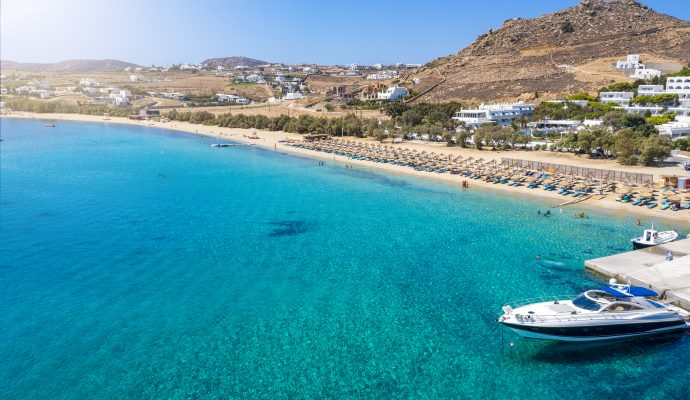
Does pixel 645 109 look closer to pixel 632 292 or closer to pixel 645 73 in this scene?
pixel 645 73

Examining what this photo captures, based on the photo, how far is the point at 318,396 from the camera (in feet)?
49.0

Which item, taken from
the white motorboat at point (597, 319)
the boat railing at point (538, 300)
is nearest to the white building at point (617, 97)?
the boat railing at point (538, 300)

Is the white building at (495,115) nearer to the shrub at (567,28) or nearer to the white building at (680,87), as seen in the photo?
the white building at (680,87)

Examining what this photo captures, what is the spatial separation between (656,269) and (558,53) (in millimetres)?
95315

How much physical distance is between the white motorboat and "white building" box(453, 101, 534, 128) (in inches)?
2042

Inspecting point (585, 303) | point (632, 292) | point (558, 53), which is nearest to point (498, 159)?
point (632, 292)

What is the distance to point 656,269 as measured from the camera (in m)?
21.7

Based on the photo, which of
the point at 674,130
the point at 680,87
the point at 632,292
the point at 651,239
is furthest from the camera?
the point at 680,87

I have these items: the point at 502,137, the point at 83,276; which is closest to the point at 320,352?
the point at 83,276

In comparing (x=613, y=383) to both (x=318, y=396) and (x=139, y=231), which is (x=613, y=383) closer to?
(x=318, y=396)

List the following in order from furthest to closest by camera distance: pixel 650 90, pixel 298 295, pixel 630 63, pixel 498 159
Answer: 1. pixel 630 63
2. pixel 650 90
3. pixel 498 159
4. pixel 298 295

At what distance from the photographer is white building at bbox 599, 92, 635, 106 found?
6675 centimetres

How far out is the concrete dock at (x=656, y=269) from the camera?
1959 cm

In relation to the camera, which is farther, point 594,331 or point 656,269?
point 656,269
